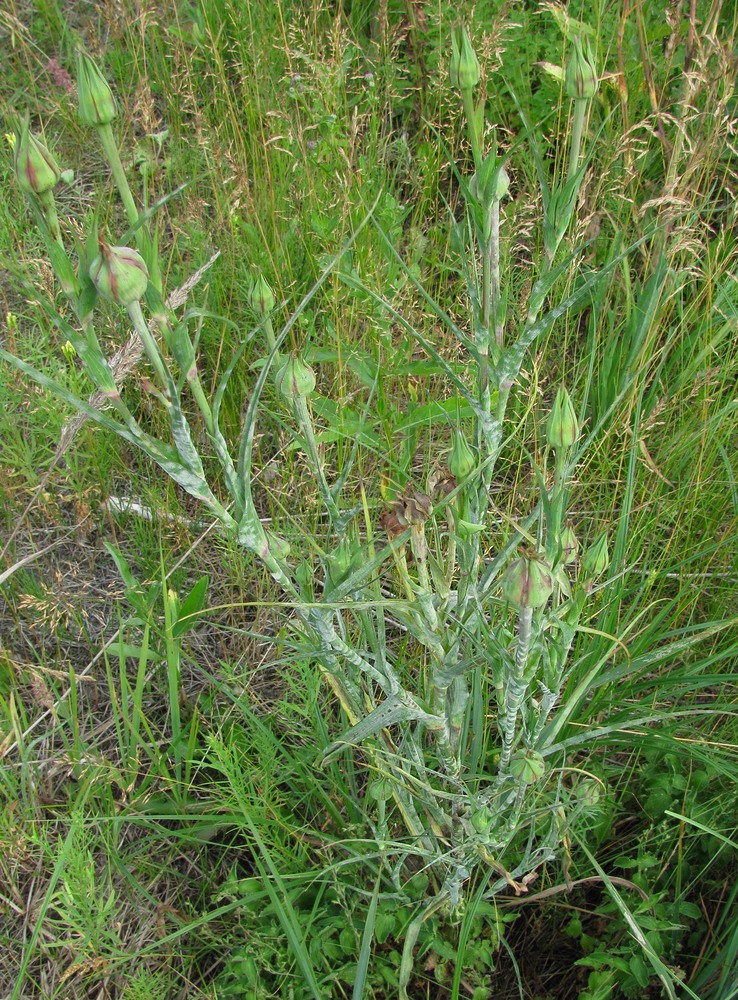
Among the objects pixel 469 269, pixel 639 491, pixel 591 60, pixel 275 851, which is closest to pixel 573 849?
pixel 275 851

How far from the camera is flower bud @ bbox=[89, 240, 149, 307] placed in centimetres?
72

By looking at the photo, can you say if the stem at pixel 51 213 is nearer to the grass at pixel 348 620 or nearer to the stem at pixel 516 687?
the grass at pixel 348 620

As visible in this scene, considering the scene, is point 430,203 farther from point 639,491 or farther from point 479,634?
point 479,634

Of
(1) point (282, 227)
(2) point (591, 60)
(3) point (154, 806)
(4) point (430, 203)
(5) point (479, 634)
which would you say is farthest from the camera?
(4) point (430, 203)

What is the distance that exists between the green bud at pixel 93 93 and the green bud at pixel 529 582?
1.88 ft

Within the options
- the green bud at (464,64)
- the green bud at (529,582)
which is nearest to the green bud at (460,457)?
the green bud at (529,582)

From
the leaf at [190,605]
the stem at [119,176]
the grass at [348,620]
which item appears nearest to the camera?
the stem at [119,176]

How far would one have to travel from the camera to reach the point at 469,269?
891 mm

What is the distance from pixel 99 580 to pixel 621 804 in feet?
3.97

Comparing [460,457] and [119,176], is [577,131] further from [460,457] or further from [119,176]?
[119,176]

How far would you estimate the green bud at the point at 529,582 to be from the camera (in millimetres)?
833

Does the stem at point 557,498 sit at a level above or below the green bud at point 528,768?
above

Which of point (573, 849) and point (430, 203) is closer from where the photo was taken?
point (573, 849)

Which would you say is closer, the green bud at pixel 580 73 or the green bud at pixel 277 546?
the green bud at pixel 580 73
